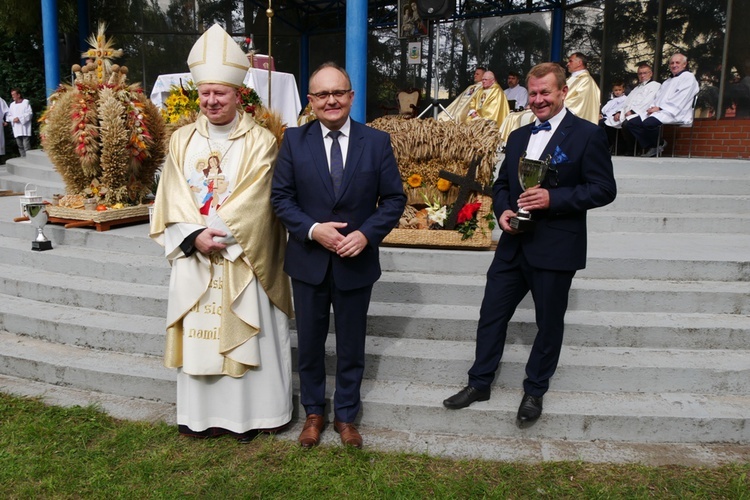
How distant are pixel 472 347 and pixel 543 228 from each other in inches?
44.9

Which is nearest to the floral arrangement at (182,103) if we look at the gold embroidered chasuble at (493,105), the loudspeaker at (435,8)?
the loudspeaker at (435,8)

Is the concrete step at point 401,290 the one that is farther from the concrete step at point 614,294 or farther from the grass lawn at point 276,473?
the grass lawn at point 276,473

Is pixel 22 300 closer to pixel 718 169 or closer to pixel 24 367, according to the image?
pixel 24 367

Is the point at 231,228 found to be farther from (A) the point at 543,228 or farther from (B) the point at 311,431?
(A) the point at 543,228

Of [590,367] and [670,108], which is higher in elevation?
[670,108]

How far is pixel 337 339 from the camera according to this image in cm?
315

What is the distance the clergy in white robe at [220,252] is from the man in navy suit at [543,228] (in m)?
1.14

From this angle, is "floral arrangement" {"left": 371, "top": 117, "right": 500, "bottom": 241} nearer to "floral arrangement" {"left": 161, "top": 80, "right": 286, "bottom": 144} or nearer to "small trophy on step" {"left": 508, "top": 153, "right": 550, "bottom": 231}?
"floral arrangement" {"left": 161, "top": 80, "right": 286, "bottom": 144}

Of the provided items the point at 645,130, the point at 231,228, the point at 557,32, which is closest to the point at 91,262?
the point at 231,228

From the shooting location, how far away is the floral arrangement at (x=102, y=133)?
17.4 ft

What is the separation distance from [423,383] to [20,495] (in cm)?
214

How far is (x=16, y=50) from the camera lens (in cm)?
1550

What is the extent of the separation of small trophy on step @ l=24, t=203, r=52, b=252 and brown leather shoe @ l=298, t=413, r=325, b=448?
3274 millimetres

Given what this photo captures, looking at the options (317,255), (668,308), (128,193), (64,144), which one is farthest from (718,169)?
(64,144)
